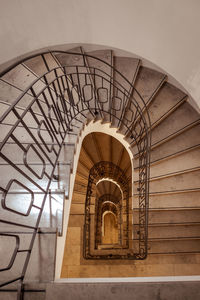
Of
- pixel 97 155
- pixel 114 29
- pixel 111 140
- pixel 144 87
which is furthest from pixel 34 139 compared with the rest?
pixel 97 155

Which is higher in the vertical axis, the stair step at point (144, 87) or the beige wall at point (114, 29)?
the beige wall at point (114, 29)

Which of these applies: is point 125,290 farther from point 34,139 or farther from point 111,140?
point 111,140

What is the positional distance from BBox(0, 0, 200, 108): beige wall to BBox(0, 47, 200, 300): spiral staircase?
0.28 meters

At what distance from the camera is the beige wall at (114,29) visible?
3.39 metres

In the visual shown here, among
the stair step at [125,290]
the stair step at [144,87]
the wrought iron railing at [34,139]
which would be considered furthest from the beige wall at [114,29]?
the stair step at [125,290]

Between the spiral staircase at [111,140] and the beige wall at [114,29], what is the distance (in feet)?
0.91

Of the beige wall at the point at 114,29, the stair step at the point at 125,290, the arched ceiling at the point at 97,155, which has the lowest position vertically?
the stair step at the point at 125,290

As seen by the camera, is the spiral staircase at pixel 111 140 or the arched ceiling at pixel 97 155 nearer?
the spiral staircase at pixel 111 140

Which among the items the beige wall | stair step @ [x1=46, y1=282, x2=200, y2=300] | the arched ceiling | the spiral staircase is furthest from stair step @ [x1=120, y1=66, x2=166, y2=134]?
stair step @ [x1=46, y1=282, x2=200, y2=300]

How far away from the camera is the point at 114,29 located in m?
3.80

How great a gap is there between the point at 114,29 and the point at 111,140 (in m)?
2.68

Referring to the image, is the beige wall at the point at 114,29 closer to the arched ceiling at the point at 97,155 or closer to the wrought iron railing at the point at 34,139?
the wrought iron railing at the point at 34,139

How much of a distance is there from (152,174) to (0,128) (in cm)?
265

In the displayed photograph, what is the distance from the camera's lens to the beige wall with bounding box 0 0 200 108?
339cm
